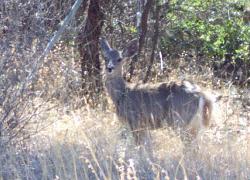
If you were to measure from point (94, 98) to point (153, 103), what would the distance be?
1.62 meters

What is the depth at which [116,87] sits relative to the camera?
31.2 feet

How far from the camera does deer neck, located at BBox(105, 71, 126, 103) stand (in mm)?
9430

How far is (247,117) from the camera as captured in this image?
10352mm

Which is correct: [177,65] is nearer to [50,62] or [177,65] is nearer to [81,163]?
[50,62]

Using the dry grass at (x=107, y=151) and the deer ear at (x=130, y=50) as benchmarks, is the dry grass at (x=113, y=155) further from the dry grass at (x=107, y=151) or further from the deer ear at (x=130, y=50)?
the deer ear at (x=130, y=50)

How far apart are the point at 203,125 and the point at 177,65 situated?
430 centimetres

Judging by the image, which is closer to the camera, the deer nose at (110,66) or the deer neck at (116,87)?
the deer nose at (110,66)

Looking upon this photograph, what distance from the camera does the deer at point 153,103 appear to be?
837cm

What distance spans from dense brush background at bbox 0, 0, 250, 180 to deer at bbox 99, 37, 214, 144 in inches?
5.9

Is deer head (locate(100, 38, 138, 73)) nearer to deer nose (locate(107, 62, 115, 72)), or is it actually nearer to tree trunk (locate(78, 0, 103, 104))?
deer nose (locate(107, 62, 115, 72))

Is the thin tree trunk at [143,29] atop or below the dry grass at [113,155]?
atop

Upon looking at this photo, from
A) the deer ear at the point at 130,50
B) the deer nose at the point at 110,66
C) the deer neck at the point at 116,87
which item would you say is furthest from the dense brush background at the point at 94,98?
the deer ear at the point at 130,50

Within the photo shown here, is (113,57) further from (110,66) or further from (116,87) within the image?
(116,87)

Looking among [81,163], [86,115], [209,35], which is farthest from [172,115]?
[209,35]
